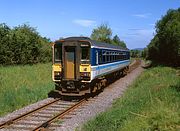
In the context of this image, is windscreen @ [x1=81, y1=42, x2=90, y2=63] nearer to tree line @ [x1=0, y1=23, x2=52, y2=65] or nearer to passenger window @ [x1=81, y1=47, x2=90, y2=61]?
passenger window @ [x1=81, y1=47, x2=90, y2=61]

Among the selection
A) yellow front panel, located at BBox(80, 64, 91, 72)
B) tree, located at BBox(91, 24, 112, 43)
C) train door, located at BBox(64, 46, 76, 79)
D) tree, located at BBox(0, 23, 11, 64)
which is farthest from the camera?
tree, located at BBox(91, 24, 112, 43)

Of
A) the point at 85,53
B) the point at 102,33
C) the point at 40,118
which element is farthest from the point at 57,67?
the point at 102,33

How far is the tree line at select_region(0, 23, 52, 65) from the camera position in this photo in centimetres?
4391

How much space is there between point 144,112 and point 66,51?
7996 mm

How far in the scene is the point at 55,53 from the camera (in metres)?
19.1

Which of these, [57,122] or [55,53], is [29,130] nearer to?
[57,122]

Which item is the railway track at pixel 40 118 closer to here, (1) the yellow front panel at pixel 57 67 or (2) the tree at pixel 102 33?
(1) the yellow front panel at pixel 57 67

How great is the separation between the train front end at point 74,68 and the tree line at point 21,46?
85.9 ft

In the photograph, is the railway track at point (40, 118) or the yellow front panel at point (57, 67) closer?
the railway track at point (40, 118)

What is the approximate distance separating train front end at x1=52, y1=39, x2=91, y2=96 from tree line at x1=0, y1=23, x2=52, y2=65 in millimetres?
26168

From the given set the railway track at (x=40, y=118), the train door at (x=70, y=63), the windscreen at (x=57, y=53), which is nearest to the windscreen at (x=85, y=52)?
the train door at (x=70, y=63)

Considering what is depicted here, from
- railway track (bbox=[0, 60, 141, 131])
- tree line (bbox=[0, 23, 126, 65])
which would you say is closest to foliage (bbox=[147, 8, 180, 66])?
tree line (bbox=[0, 23, 126, 65])

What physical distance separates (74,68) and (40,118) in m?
5.32

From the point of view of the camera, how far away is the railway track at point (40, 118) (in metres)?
11.9
